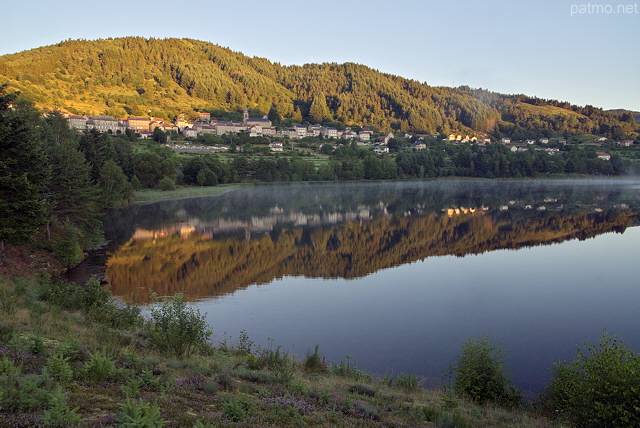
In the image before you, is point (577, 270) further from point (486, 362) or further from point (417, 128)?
point (417, 128)

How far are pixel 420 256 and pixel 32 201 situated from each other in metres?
19.5

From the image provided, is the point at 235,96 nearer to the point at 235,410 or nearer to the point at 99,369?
the point at 99,369

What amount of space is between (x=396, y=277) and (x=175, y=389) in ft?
53.4

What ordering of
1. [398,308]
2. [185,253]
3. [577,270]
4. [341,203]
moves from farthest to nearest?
1. [341,203]
2. [185,253]
3. [577,270]
4. [398,308]

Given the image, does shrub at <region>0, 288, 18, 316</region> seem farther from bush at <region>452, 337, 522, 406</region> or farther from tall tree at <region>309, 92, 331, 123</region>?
tall tree at <region>309, 92, 331, 123</region>

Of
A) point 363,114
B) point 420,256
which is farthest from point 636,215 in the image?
point 363,114

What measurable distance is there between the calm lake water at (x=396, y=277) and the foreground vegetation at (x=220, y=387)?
2484 mm

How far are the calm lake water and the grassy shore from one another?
2.96m

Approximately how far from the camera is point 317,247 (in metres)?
28.6

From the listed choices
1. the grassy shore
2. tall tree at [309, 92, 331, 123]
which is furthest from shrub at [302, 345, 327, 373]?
tall tree at [309, 92, 331, 123]

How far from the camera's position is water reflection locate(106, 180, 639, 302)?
21953 millimetres

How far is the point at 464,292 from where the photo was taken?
1891 centimetres

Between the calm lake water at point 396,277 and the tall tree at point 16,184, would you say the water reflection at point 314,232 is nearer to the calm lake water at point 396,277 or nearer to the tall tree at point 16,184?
the calm lake water at point 396,277

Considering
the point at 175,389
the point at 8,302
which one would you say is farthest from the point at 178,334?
the point at 8,302
